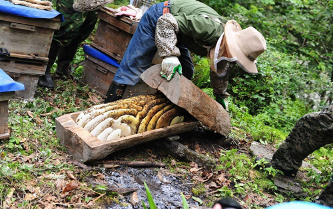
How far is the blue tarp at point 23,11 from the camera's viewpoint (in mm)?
4199

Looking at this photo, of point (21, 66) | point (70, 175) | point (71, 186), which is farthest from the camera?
point (21, 66)

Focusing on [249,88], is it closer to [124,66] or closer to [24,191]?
[124,66]

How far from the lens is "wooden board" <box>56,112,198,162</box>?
3527 millimetres

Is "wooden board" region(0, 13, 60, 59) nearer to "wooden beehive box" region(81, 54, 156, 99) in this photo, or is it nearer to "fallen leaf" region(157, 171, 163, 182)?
"wooden beehive box" region(81, 54, 156, 99)

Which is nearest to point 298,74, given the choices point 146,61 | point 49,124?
point 146,61

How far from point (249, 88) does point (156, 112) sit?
3.61m

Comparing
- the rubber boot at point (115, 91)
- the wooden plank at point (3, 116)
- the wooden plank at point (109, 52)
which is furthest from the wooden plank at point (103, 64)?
the wooden plank at point (3, 116)

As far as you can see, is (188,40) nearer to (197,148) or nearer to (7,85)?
(197,148)

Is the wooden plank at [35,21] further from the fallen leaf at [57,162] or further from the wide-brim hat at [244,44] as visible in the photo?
the wide-brim hat at [244,44]

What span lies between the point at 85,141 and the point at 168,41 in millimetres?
1556

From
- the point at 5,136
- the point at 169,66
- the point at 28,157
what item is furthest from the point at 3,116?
the point at 169,66

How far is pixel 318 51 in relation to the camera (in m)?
10.2

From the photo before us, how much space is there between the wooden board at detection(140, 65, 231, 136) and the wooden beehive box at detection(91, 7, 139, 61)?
1.21m

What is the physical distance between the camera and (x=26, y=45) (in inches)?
181
